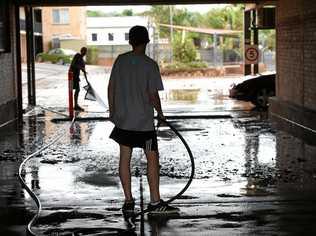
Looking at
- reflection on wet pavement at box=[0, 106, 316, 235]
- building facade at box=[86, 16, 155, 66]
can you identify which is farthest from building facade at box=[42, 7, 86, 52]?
reflection on wet pavement at box=[0, 106, 316, 235]

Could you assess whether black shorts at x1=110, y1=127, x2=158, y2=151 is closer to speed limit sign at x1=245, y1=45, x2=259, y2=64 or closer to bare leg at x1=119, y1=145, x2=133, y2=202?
bare leg at x1=119, y1=145, x2=133, y2=202

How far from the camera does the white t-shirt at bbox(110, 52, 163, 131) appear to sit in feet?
24.8

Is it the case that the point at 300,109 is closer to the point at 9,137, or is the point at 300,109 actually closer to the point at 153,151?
the point at 9,137

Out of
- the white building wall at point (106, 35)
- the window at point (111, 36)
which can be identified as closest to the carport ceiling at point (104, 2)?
the white building wall at point (106, 35)

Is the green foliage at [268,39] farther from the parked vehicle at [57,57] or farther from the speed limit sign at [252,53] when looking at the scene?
the speed limit sign at [252,53]

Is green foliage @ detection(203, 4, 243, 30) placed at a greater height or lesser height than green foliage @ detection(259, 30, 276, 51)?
greater

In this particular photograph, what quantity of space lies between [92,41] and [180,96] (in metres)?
50.8

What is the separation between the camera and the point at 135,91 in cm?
759

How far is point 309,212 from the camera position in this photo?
7.54 meters

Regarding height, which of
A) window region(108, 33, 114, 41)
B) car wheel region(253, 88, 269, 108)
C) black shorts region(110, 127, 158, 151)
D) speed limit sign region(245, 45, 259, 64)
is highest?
window region(108, 33, 114, 41)

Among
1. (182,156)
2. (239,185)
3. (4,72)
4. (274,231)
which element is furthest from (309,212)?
(4,72)

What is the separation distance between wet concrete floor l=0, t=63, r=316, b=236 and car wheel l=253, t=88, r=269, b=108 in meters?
4.86

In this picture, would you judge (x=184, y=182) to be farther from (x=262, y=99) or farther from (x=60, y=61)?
Result: (x=60, y=61)

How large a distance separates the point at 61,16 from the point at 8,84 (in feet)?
198
